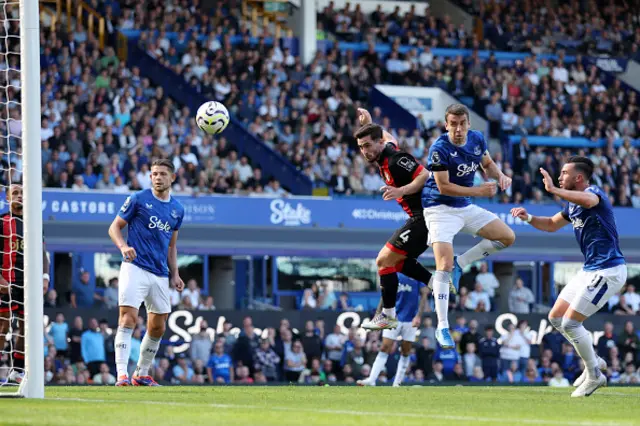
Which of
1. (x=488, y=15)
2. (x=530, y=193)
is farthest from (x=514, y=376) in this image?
(x=488, y=15)

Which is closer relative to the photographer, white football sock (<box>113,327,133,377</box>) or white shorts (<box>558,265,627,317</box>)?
white shorts (<box>558,265,627,317</box>)

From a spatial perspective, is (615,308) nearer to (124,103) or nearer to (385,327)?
(124,103)

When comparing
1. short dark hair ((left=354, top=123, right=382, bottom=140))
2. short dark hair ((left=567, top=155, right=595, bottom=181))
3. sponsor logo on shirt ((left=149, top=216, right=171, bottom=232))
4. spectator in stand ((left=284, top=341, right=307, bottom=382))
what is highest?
short dark hair ((left=354, top=123, right=382, bottom=140))

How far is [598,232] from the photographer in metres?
12.3

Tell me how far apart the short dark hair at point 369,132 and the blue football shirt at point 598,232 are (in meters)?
2.38

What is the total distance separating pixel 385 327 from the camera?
14.4m

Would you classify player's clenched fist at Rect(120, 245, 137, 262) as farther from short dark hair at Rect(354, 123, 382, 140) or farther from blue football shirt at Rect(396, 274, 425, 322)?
blue football shirt at Rect(396, 274, 425, 322)

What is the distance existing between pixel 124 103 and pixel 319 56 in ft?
27.3

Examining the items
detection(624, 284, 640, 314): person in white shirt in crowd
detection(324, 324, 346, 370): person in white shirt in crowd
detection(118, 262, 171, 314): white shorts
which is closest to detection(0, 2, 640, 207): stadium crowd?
detection(624, 284, 640, 314): person in white shirt in crowd

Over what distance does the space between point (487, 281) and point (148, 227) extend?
16.7m

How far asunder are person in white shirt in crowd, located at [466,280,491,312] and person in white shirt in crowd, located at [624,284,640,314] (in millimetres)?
3726

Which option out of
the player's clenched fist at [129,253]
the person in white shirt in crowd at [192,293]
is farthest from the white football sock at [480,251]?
the person in white shirt in crowd at [192,293]

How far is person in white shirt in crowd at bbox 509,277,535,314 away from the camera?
28594mm

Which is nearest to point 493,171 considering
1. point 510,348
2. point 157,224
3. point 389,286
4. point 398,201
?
point 398,201
